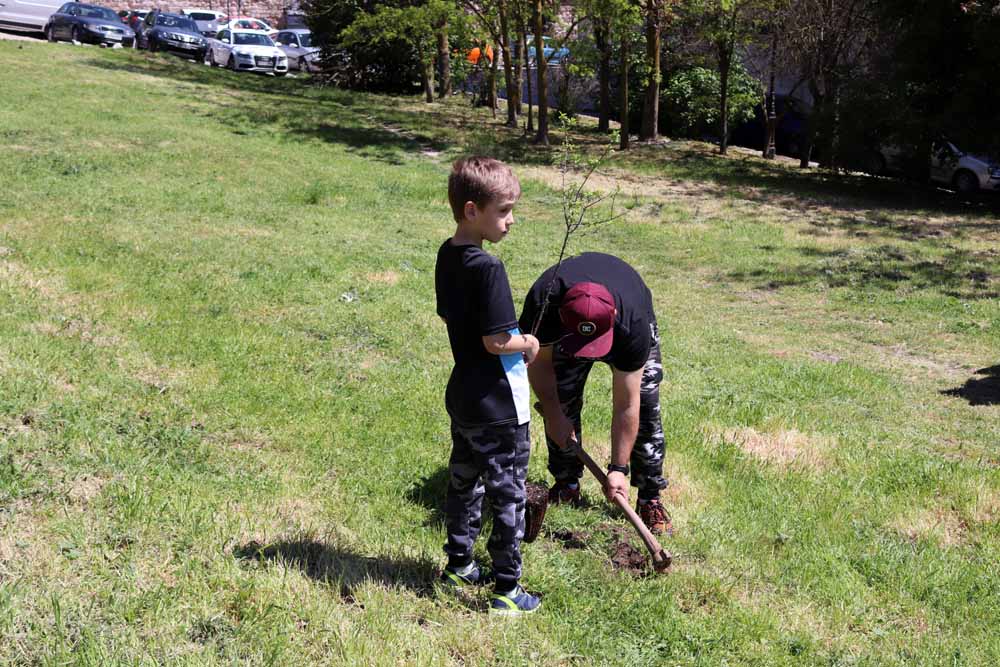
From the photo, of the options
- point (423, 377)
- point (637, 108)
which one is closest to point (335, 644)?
point (423, 377)

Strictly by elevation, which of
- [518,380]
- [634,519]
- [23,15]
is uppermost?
[23,15]

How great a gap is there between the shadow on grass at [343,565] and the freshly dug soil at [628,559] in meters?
0.81

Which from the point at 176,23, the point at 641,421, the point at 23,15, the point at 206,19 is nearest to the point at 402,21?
the point at 176,23

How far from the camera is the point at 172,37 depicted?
3130cm

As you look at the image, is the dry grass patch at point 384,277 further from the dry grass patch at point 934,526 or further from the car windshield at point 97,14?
Answer: the car windshield at point 97,14

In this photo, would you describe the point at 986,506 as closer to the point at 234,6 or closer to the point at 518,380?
the point at 518,380

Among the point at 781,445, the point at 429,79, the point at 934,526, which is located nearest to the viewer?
the point at 934,526

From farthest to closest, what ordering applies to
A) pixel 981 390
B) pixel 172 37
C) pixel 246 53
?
1. pixel 246 53
2. pixel 172 37
3. pixel 981 390

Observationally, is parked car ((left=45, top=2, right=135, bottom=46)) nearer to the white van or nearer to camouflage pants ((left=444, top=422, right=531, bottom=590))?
the white van

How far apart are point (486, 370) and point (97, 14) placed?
3144 centimetres

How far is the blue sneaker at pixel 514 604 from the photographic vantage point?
348cm

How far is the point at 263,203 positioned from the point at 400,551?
874 centimetres

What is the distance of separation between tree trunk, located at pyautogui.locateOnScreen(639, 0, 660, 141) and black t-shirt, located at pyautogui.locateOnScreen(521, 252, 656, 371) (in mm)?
17873

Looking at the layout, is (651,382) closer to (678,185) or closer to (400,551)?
(400,551)
